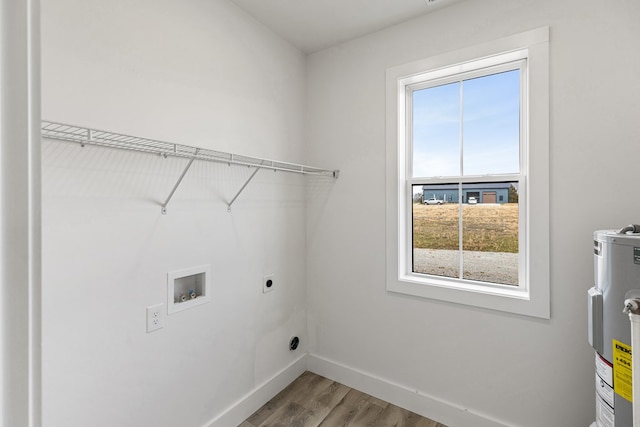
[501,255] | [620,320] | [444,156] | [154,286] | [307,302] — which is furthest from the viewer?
[307,302]

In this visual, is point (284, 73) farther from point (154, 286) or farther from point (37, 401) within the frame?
point (37, 401)

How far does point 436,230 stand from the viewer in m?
2.05

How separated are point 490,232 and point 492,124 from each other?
26.3 inches

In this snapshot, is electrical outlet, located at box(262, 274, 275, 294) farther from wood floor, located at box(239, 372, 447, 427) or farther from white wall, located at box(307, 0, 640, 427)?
wood floor, located at box(239, 372, 447, 427)

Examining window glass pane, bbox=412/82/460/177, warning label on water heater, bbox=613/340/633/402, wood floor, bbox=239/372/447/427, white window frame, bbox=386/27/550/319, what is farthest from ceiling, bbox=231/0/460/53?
wood floor, bbox=239/372/447/427

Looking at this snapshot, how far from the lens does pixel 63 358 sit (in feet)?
3.83

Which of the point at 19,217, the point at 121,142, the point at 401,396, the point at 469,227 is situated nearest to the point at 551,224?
the point at 469,227

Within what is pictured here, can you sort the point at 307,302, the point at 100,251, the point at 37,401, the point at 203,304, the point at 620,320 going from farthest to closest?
1. the point at 307,302
2. the point at 203,304
3. the point at 100,251
4. the point at 620,320
5. the point at 37,401

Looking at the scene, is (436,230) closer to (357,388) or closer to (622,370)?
(622,370)

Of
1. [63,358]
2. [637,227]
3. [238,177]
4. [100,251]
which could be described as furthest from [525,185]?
[63,358]

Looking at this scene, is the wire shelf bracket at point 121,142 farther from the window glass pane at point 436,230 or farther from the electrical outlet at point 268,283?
the window glass pane at point 436,230

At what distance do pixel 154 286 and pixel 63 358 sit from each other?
1.32 feet

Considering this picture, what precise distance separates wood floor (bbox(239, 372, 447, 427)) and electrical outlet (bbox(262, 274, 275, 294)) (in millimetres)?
758

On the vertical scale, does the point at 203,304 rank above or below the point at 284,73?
below
